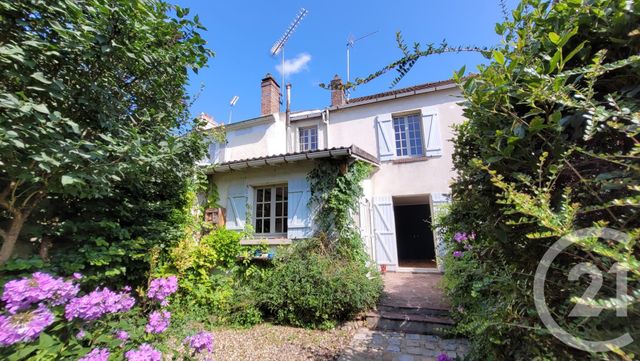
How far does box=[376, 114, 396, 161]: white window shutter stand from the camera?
8391mm

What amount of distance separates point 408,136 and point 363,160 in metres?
3.01

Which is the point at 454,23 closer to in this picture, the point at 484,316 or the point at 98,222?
the point at 484,316

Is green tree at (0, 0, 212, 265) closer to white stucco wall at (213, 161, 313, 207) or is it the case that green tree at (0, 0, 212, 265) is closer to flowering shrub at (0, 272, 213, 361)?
flowering shrub at (0, 272, 213, 361)

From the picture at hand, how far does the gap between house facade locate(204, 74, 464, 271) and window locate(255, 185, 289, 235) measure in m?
0.03

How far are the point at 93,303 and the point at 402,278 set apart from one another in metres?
6.58

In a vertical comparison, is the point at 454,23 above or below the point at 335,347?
above

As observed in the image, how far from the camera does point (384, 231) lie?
773cm

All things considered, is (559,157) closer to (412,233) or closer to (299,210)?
(299,210)

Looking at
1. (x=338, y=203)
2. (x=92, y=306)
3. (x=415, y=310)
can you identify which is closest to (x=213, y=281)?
(x=338, y=203)

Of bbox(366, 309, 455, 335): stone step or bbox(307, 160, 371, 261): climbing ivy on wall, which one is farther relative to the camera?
bbox(307, 160, 371, 261): climbing ivy on wall

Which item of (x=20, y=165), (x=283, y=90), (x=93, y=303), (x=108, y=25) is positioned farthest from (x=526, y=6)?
(x=283, y=90)

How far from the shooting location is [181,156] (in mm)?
3539

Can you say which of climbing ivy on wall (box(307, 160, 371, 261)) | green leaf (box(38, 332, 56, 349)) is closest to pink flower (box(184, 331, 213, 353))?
green leaf (box(38, 332, 56, 349))

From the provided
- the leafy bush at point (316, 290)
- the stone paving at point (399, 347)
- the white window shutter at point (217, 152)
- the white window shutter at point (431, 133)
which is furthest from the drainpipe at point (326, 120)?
the stone paving at point (399, 347)
